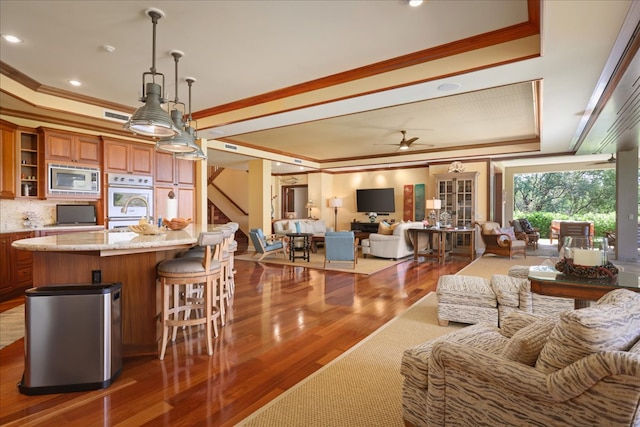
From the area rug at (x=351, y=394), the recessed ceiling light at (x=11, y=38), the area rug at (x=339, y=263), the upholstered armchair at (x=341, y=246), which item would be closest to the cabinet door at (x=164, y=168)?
the area rug at (x=339, y=263)

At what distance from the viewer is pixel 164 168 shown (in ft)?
19.9

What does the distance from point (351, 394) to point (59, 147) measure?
5482 millimetres

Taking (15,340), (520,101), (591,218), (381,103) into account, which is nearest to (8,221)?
(15,340)

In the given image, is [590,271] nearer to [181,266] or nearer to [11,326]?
[181,266]

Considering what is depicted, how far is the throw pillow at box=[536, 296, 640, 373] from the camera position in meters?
1.10

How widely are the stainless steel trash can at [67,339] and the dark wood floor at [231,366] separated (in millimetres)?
89

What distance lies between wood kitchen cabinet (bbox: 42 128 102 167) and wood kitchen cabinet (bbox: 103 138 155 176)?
142mm

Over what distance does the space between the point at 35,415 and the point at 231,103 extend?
419cm

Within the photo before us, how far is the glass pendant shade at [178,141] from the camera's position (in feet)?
11.3

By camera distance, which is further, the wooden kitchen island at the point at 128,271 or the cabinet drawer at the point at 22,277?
the cabinet drawer at the point at 22,277

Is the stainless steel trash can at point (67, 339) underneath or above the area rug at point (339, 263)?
above

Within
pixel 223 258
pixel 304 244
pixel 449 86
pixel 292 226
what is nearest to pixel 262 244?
pixel 304 244

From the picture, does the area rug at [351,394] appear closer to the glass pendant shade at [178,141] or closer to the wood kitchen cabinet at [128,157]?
the glass pendant shade at [178,141]

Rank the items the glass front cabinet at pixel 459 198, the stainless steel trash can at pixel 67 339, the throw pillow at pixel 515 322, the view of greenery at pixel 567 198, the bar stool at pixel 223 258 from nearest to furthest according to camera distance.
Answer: the throw pillow at pixel 515 322, the stainless steel trash can at pixel 67 339, the bar stool at pixel 223 258, the glass front cabinet at pixel 459 198, the view of greenery at pixel 567 198
